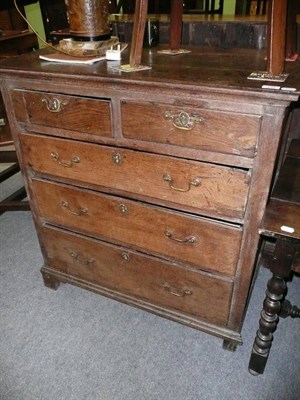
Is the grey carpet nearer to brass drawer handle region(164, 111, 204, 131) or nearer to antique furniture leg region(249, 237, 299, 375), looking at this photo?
antique furniture leg region(249, 237, 299, 375)

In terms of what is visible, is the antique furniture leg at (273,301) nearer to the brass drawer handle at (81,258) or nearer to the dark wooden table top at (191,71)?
the dark wooden table top at (191,71)

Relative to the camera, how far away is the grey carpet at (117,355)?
1.19m

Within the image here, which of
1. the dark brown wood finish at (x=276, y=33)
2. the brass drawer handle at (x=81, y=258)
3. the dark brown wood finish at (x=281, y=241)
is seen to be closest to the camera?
the dark brown wood finish at (x=276, y=33)

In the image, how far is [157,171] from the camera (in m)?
1.02

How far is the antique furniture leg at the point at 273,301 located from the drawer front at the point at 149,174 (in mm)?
158

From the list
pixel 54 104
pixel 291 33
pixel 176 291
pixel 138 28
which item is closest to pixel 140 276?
pixel 176 291

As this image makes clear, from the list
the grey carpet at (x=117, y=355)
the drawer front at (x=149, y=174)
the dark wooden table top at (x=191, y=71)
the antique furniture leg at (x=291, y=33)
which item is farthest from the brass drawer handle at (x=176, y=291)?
the antique furniture leg at (x=291, y=33)

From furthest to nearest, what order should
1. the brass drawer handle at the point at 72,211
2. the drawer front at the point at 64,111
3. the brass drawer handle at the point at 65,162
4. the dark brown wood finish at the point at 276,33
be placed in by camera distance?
the brass drawer handle at the point at 72,211 < the brass drawer handle at the point at 65,162 < the drawer front at the point at 64,111 < the dark brown wood finish at the point at 276,33

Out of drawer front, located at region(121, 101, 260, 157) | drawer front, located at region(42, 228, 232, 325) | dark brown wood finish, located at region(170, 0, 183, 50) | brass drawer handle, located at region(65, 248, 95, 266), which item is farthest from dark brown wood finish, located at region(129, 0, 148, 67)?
brass drawer handle, located at region(65, 248, 95, 266)

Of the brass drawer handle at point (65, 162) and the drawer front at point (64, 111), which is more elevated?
the drawer front at point (64, 111)

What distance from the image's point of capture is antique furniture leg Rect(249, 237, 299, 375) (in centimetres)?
94

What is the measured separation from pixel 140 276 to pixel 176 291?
0.51ft

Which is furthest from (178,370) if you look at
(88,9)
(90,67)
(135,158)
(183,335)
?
(88,9)

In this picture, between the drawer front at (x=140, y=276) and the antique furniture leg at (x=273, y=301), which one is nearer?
the antique furniture leg at (x=273, y=301)
